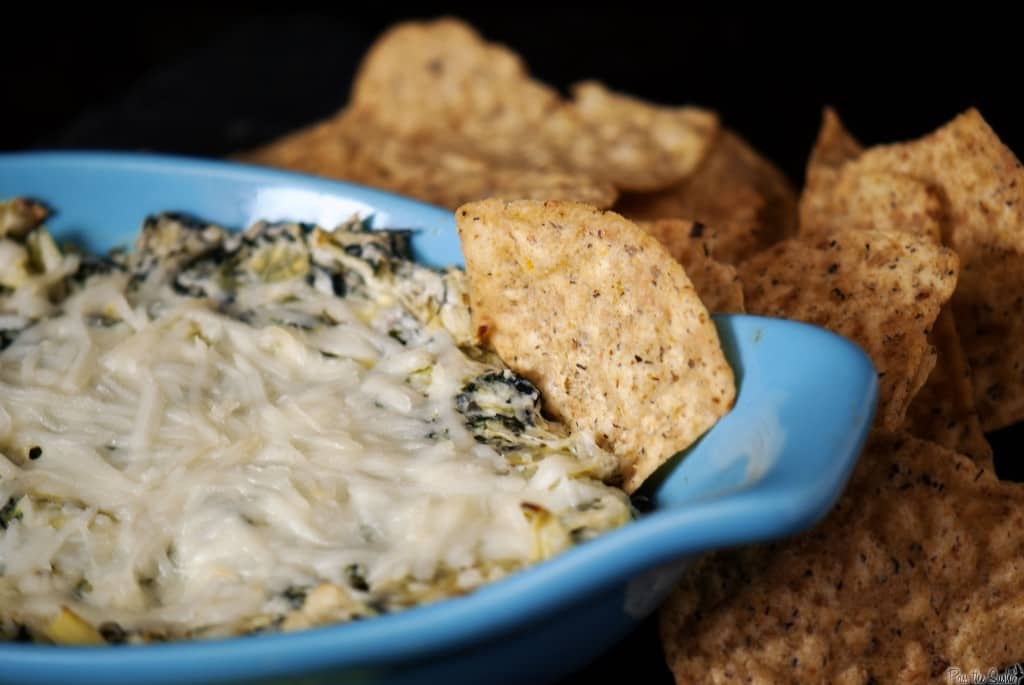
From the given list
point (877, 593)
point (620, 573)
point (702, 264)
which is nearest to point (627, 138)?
point (702, 264)

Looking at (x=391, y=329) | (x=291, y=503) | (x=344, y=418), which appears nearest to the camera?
(x=291, y=503)

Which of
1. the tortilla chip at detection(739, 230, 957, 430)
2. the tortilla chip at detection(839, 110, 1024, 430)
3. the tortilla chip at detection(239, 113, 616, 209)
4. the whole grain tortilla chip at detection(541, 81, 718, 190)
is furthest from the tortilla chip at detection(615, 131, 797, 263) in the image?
the tortilla chip at detection(839, 110, 1024, 430)

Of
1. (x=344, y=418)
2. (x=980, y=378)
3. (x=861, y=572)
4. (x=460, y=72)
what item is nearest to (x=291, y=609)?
(x=344, y=418)

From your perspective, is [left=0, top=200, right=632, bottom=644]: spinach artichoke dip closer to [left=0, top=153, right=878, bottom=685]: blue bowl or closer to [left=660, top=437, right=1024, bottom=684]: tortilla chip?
[left=0, top=153, right=878, bottom=685]: blue bowl

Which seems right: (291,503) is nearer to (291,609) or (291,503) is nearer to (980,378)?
(291,609)

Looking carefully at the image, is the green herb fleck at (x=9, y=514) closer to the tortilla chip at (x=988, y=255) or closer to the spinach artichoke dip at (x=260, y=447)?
the spinach artichoke dip at (x=260, y=447)

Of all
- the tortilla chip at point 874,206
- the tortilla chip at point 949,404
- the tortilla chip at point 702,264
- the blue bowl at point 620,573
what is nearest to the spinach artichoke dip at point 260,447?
the blue bowl at point 620,573
